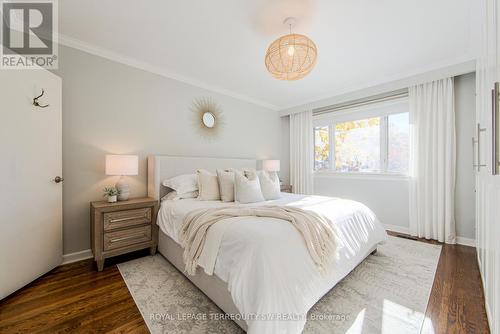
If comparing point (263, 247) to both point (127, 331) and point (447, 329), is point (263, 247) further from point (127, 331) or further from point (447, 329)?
point (447, 329)

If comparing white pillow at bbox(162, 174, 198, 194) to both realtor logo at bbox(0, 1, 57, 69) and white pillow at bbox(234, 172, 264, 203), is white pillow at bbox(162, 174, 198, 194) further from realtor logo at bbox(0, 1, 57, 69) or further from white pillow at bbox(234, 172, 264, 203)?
realtor logo at bbox(0, 1, 57, 69)

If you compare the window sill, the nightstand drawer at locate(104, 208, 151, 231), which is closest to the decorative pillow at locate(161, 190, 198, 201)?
the nightstand drawer at locate(104, 208, 151, 231)

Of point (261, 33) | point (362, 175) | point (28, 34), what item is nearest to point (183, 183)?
point (261, 33)

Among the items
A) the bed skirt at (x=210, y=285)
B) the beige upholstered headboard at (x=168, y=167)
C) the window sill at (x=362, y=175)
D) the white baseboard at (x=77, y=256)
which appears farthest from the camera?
the window sill at (x=362, y=175)

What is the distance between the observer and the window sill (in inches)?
138

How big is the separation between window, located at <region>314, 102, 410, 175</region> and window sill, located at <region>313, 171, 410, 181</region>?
0.07 m

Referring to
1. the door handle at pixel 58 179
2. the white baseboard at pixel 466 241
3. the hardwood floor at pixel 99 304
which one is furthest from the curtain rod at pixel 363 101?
the door handle at pixel 58 179

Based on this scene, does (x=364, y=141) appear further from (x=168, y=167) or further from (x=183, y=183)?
(x=168, y=167)

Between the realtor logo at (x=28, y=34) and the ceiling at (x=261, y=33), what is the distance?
0.11 m

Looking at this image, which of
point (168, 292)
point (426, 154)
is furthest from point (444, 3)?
point (168, 292)

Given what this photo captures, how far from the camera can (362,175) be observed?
12.8 feet

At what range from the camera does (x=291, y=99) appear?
4438mm

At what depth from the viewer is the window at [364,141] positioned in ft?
11.5

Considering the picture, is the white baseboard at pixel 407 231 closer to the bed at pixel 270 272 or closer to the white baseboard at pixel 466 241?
the white baseboard at pixel 466 241
